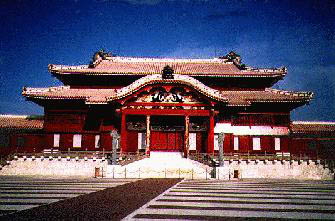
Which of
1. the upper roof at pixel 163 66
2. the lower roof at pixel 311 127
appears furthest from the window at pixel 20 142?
the lower roof at pixel 311 127

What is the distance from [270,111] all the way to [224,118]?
519 centimetres

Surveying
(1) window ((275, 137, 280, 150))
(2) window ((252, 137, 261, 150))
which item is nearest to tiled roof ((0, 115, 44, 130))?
(2) window ((252, 137, 261, 150))

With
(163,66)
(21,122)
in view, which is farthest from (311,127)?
(21,122)

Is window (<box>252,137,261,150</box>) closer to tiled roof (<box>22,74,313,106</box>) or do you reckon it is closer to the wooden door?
tiled roof (<box>22,74,313,106</box>)

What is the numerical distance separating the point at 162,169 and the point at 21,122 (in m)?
18.7

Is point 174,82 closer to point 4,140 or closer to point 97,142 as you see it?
point 97,142

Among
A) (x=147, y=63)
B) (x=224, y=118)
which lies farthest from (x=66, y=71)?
(x=224, y=118)

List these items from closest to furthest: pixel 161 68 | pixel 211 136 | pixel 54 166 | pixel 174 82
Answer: pixel 54 166 < pixel 211 136 < pixel 174 82 < pixel 161 68

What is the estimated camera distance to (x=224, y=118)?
32.8 meters

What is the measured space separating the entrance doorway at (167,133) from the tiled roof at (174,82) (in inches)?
191

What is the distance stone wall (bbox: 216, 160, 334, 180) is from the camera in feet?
88.6

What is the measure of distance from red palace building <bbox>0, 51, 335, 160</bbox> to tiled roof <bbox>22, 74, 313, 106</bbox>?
102 millimetres

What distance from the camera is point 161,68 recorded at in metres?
38.5

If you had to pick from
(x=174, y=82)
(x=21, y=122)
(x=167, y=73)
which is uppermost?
(x=167, y=73)
